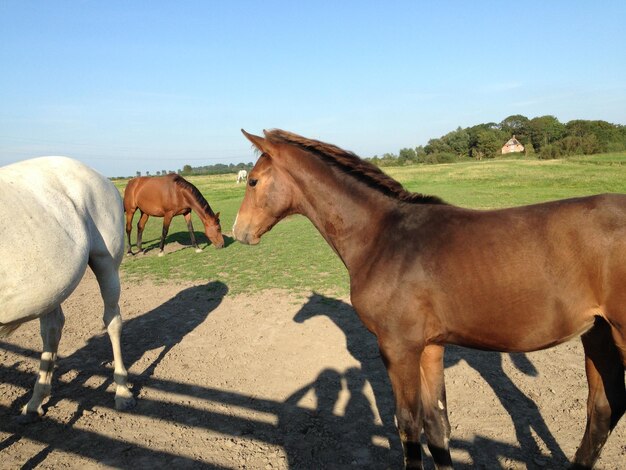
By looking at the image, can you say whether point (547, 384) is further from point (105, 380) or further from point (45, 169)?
point (45, 169)

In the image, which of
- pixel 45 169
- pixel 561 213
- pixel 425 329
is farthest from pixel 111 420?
pixel 561 213

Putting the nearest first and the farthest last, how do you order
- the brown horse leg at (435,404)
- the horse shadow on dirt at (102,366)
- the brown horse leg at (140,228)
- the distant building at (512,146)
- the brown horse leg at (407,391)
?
the brown horse leg at (407,391) < the brown horse leg at (435,404) < the horse shadow on dirt at (102,366) < the brown horse leg at (140,228) < the distant building at (512,146)

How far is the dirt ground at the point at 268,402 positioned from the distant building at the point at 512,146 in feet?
304

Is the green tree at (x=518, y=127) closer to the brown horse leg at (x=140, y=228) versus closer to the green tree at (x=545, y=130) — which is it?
the green tree at (x=545, y=130)

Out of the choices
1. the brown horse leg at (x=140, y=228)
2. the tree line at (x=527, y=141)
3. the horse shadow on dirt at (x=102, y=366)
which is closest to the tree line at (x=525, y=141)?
the tree line at (x=527, y=141)

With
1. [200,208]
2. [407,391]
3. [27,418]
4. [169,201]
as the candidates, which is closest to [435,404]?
[407,391]

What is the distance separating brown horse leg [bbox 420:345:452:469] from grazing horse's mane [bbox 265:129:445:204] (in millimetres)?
1159

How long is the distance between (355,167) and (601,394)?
98.8 inches

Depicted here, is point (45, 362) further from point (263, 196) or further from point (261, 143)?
point (261, 143)

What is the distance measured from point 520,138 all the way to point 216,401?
10026 cm

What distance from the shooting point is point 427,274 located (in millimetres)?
2594

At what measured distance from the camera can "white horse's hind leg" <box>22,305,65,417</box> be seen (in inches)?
159

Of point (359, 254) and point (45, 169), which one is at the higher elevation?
point (45, 169)

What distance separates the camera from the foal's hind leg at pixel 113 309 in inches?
162
